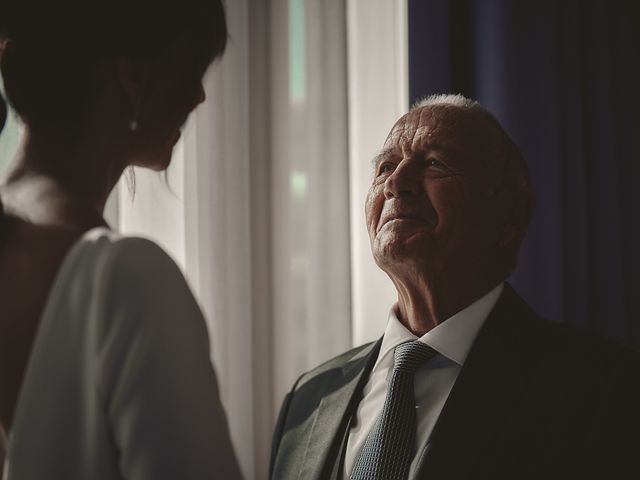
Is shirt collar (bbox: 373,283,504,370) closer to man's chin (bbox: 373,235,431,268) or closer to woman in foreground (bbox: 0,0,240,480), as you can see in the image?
man's chin (bbox: 373,235,431,268)

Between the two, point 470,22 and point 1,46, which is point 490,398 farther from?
point 470,22

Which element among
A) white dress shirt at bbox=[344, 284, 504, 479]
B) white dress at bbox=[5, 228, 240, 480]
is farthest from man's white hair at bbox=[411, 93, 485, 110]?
white dress at bbox=[5, 228, 240, 480]

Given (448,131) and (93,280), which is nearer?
(93,280)

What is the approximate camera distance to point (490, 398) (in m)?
1.09

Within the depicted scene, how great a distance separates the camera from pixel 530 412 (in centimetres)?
107

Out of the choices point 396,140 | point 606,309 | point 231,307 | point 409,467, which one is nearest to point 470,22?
point 396,140

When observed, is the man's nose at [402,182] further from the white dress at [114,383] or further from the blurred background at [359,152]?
the white dress at [114,383]


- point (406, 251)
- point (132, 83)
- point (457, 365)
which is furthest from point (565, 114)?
point (132, 83)

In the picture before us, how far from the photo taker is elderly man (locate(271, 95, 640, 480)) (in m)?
1.04

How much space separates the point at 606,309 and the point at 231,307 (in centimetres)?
106

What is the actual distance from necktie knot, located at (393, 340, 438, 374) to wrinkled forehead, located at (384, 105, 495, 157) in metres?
0.44

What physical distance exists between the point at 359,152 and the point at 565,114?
60cm

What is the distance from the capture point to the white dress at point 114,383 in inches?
20.8

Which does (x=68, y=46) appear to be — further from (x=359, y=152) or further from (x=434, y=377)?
(x=359, y=152)
